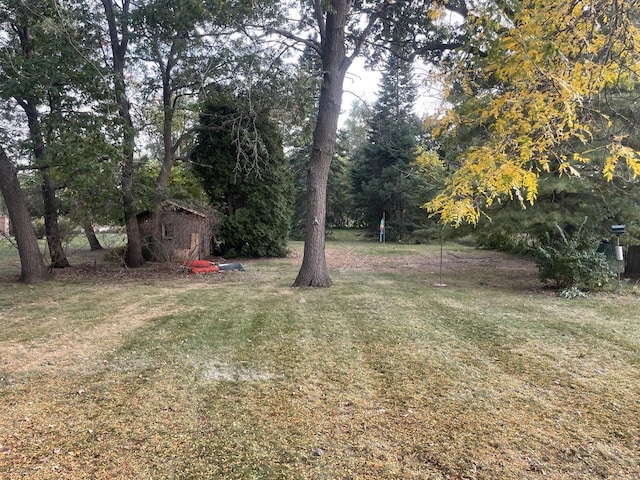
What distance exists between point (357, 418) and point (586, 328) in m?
4.17

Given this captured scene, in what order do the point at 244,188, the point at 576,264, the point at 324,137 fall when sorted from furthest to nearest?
the point at 244,188, the point at 324,137, the point at 576,264

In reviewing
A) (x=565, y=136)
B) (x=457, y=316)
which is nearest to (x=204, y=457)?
(x=565, y=136)

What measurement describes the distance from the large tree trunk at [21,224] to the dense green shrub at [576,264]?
1187cm

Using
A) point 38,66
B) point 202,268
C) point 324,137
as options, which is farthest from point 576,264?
point 38,66

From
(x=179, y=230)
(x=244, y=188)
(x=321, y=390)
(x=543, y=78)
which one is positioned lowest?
(x=321, y=390)

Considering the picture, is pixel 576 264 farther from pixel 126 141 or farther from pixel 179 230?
pixel 179 230

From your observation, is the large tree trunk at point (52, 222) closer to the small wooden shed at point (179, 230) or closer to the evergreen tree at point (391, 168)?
the small wooden shed at point (179, 230)

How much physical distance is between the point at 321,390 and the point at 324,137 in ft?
20.7

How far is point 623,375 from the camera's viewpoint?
3.89m

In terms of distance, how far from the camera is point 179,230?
15609 mm

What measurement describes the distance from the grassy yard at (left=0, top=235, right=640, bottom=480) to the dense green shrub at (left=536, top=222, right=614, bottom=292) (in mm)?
990

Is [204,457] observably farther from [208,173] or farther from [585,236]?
[208,173]

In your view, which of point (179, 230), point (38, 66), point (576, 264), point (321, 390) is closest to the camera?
point (321, 390)

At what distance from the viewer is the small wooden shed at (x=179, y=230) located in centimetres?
1480
